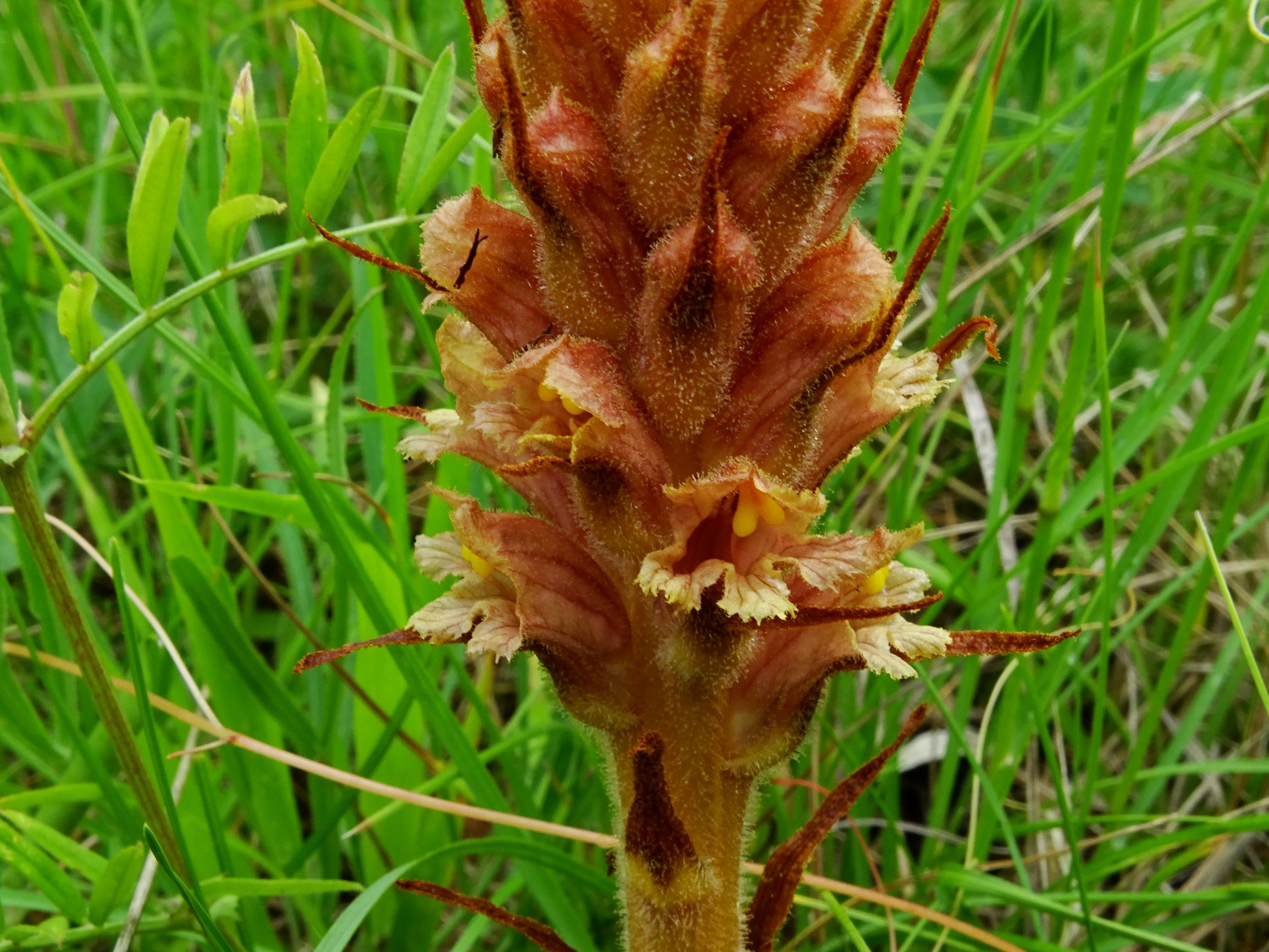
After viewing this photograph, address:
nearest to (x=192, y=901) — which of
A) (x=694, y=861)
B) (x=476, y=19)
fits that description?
(x=694, y=861)

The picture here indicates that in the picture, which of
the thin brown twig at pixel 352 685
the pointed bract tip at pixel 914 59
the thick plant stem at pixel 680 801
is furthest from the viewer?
the thin brown twig at pixel 352 685

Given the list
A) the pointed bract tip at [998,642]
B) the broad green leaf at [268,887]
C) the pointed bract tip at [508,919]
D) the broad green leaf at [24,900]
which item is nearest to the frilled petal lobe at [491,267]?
the pointed bract tip at [998,642]

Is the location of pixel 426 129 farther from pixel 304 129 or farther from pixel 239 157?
pixel 239 157

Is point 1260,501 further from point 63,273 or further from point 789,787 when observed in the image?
point 63,273

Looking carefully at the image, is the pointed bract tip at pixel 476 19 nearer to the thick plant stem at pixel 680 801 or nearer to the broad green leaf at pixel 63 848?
the thick plant stem at pixel 680 801

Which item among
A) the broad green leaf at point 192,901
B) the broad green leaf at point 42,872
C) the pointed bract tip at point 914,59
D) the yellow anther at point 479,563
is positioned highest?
the pointed bract tip at point 914,59

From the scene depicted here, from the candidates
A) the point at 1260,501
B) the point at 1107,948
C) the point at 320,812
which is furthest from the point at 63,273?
the point at 1260,501
